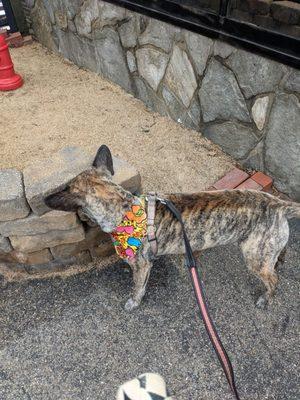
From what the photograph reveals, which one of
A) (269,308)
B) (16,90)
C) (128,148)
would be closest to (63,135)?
Result: (128,148)

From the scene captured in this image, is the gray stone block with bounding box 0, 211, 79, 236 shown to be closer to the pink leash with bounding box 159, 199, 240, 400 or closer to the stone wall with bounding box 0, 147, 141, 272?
the stone wall with bounding box 0, 147, 141, 272

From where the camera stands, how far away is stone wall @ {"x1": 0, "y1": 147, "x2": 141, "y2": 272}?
9.07 ft

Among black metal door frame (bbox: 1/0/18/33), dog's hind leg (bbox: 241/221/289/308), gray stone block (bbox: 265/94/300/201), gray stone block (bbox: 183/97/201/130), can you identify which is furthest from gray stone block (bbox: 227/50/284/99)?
black metal door frame (bbox: 1/0/18/33)

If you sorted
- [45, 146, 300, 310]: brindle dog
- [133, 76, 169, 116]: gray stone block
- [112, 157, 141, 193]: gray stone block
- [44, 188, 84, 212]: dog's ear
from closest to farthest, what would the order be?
[44, 188, 84, 212]: dog's ear → [45, 146, 300, 310]: brindle dog → [112, 157, 141, 193]: gray stone block → [133, 76, 169, 116]: gray stone block

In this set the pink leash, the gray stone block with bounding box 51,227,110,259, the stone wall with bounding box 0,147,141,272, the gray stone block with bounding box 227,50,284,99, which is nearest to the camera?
the pink leash

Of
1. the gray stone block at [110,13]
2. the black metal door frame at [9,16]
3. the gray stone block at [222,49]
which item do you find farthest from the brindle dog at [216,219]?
the black metal door frame at [9,16]

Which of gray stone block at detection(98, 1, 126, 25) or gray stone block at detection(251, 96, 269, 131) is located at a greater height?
gray stone block at detection(98, 1, 126, 25)

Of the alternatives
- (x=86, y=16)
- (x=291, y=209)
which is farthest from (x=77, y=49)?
(x=291, y=209)

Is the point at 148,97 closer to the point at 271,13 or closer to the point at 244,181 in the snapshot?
the point at 244,181

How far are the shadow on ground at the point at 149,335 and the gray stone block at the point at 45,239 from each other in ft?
1.19

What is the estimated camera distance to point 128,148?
14.0 ft

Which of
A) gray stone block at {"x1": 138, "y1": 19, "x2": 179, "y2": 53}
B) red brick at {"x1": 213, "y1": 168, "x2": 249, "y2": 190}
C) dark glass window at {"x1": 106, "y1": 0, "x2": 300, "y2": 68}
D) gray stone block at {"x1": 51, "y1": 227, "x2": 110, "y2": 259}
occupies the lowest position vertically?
red brick at {"x1": 213, "y1": 168, "x2": 249, "y2": 190}

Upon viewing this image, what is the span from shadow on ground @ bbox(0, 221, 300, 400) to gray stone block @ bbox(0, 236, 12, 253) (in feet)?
1.10

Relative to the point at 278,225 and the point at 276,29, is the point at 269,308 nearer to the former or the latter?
the point at 278,225
